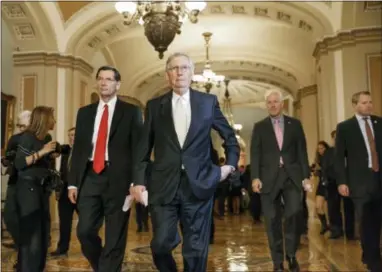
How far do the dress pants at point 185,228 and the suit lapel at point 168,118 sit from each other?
194 mm

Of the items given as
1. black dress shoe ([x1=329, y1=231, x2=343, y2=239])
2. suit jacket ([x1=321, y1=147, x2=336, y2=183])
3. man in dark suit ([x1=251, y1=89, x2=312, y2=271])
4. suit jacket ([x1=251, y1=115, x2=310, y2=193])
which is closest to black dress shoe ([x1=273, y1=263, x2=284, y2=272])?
man in dark suit ([x1=251, y1=89, x2=312, y2=271])

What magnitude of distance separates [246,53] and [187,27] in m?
2.59

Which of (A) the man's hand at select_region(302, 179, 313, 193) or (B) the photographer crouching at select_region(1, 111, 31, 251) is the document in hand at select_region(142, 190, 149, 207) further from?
(A) the man's hand at select_region(302, 179, 313, 193)

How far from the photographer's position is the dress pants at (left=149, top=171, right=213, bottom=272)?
261 centimetres

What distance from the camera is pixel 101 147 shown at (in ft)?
10.1

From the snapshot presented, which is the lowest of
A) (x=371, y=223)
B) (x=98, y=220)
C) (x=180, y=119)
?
(x=371, y=223)

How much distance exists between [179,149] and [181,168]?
10cm

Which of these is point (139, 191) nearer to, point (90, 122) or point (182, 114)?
point (182, 114)

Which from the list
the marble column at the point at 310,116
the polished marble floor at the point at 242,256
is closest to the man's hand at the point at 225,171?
the polished marble floor at the point at 242,256

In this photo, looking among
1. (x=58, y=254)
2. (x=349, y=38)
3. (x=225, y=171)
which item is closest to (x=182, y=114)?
(x=225, y=171)

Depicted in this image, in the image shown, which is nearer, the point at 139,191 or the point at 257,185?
the point at 139,191

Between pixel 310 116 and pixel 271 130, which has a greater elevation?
pixel 310 116

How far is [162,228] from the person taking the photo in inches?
103

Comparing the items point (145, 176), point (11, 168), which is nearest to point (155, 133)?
point (145, 176)
